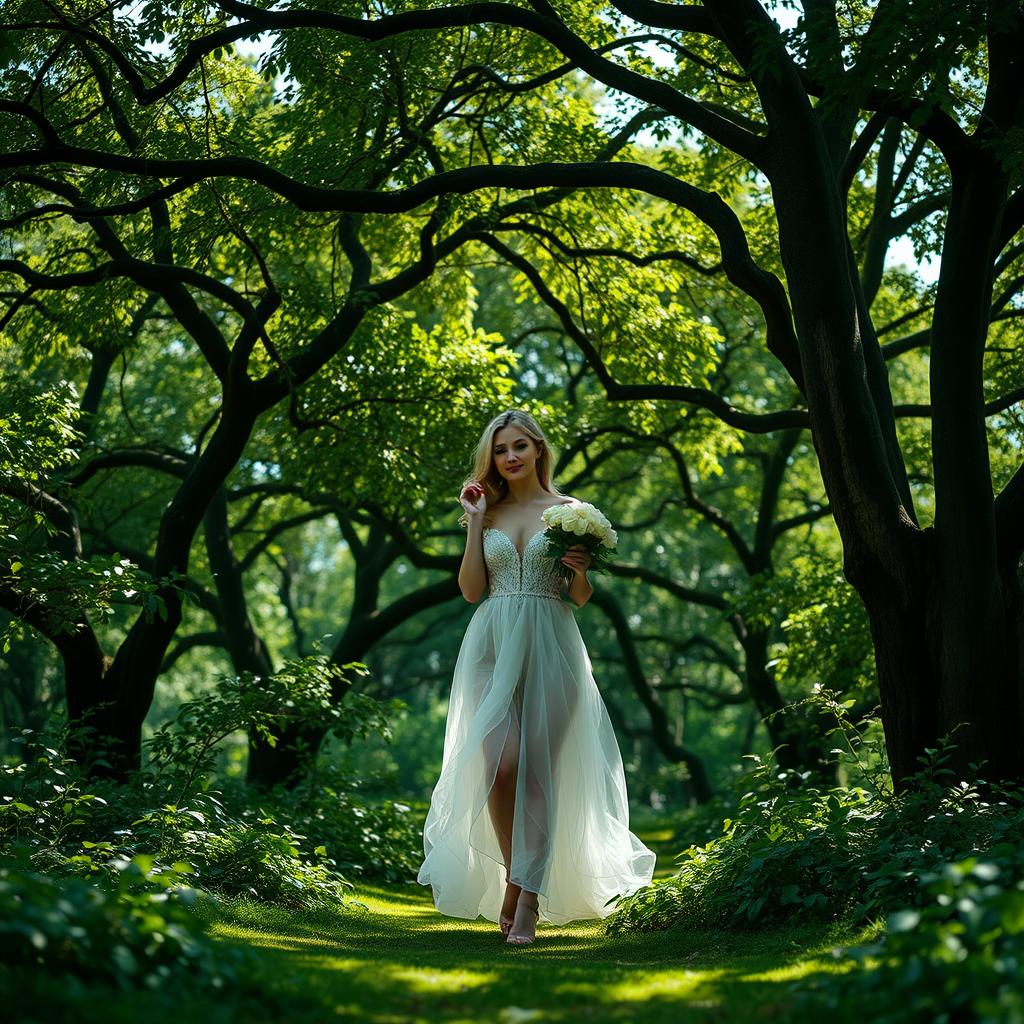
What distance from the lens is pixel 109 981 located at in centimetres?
365

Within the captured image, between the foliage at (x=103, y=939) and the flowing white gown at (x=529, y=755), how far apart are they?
3.17 metres

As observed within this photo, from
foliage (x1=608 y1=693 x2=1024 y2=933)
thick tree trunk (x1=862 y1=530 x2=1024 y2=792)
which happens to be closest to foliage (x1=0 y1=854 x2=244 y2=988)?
foliage (x1=608 y1=693 x2=1024 y2=933)

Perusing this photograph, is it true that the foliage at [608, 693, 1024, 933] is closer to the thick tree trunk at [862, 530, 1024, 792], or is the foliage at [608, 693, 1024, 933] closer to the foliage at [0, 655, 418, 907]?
the thick tree trunk at [862, 530, 1024, 792]

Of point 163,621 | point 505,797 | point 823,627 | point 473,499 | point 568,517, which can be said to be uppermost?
point 823,627

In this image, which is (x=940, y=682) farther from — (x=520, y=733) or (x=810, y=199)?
(x=810, y=199)

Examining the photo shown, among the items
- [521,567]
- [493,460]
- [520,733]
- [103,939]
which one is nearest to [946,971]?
[103,939]

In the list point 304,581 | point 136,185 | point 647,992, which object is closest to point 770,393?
point 136,185

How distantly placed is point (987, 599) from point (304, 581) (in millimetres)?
38501

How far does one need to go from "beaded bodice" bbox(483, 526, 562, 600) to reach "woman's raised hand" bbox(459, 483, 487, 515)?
0.18 metres

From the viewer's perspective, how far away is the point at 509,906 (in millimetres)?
7059

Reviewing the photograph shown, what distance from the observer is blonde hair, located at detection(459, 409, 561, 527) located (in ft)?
25.3

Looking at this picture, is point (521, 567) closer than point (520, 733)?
No

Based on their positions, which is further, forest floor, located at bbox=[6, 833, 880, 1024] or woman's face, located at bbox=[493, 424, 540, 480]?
woman's face, located at bbox=[493, 424, 540, 480]

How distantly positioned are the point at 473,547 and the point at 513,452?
63 centimetres
